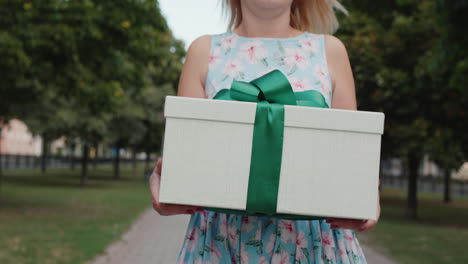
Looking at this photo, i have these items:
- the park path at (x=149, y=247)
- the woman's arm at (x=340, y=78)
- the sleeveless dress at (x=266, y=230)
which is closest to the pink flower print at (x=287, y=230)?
the sleeveless dress at (x=266, y=230)

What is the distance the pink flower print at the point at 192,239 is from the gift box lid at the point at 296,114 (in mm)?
522

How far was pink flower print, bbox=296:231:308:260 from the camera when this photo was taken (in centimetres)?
190

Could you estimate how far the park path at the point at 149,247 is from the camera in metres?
8.99

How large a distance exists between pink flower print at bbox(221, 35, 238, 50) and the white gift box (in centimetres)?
55

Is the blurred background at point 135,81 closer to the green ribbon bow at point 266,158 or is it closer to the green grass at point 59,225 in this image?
the green grass at point 59,225

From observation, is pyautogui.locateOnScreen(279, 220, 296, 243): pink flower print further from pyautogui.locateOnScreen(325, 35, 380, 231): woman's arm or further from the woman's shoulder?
the woman's shoulder

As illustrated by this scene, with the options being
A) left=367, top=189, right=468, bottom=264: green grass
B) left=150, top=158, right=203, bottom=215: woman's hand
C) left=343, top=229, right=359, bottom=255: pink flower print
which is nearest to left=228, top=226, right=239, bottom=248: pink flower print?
left=150, top=158, right=203, bottom=215: woman's hand

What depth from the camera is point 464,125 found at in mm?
15281

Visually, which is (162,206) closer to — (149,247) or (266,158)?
(266,158)

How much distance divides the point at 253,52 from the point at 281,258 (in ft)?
2.27

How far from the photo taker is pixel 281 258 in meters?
1.91

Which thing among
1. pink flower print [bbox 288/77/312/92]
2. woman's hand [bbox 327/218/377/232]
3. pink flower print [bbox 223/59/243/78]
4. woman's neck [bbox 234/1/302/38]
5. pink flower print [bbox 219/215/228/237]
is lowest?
pink flower print [bbox 219/215/228/237]

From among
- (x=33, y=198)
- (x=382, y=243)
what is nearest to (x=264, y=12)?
(x=382, y=243)

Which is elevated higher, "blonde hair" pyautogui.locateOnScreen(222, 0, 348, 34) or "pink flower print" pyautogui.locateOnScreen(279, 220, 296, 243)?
"blonde hair" pyautogui.locateOnScreen(222, 0, 348, 34)
